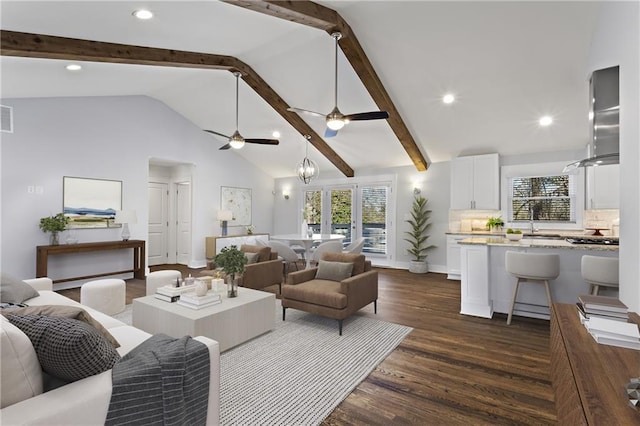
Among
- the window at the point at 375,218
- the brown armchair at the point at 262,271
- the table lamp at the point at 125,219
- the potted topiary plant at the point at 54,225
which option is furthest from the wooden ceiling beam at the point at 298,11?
the window at the point at 375,218

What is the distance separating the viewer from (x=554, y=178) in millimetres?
6074

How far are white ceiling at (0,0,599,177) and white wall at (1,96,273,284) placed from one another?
33 centimetres

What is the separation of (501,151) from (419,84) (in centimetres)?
255

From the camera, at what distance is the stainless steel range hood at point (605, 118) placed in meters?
2.85

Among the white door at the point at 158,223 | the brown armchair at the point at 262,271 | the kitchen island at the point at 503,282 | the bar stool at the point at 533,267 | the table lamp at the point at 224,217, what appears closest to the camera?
the bar stool at the point at 533,267

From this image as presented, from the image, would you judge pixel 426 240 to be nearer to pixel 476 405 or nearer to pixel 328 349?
pixel 328 349

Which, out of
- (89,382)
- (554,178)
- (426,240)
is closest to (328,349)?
(89,382)

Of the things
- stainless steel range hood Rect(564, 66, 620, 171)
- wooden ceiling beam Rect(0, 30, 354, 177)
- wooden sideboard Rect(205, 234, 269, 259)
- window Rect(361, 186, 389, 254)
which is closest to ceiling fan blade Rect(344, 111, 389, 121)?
stainless steel range hood Rect(564, 66, 620, 171)

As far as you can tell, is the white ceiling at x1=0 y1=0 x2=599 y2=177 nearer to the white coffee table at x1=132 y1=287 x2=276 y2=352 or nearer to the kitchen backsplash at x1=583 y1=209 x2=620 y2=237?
the kitchen backsplash at x1=583 y1=209 x2=620 y2=237

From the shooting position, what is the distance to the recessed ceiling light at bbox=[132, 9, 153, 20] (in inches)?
124

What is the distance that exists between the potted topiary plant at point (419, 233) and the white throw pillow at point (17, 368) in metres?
6.69

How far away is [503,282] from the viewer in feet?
13.7

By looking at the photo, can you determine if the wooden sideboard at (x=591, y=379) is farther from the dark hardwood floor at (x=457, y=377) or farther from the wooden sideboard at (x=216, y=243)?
the wooden sideboard at (x=216, y=243)

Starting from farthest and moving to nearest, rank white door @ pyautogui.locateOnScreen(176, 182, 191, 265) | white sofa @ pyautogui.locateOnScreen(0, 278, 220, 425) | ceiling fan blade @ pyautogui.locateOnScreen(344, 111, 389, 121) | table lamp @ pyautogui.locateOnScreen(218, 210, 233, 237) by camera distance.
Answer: white door @ pyautogui.locateOnScreen(176, 182, 191, 265) < table lamp @ pyautogui.locateOnScreen(218, 210, 233, 237) < ceiling fan blade @ pyautogui.locateOnScreen(344, 111, 389, 121) < white sofa @ pyautogui.locateOnScreen(0, 278, 220, 425)
